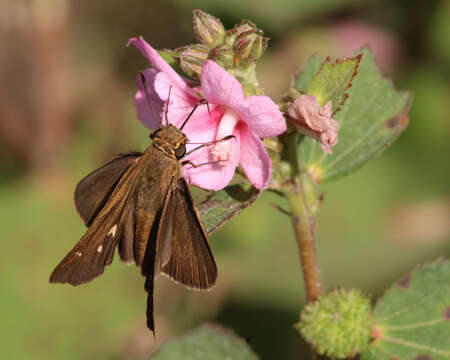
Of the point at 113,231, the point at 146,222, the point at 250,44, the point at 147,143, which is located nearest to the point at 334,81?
the point at 250,44

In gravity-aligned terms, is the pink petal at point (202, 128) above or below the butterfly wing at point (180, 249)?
above

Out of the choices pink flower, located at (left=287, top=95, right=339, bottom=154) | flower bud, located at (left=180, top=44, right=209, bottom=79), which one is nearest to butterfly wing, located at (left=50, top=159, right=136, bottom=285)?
flower bud, located at (left=180, top=44, right=209, bottom=79)

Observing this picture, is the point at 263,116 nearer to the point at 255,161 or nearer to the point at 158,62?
the point at 255,161

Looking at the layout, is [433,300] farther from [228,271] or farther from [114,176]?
[228,271]

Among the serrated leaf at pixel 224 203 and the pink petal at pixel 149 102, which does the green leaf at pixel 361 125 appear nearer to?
the serrated leaf at pixel 224 203

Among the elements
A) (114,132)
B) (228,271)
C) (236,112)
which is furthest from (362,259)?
(236,112)

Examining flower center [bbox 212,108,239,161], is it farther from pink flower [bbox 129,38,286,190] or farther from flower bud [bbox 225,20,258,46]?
flower bud [bbox 225,20,258,46]

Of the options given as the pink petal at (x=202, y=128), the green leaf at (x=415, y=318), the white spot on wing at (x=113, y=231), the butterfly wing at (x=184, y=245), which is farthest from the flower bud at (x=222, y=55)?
the green leaf at (x=415, y=318)

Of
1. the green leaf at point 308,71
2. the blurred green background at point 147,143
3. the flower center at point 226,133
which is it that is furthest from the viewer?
the blurred green background at point 147,143
